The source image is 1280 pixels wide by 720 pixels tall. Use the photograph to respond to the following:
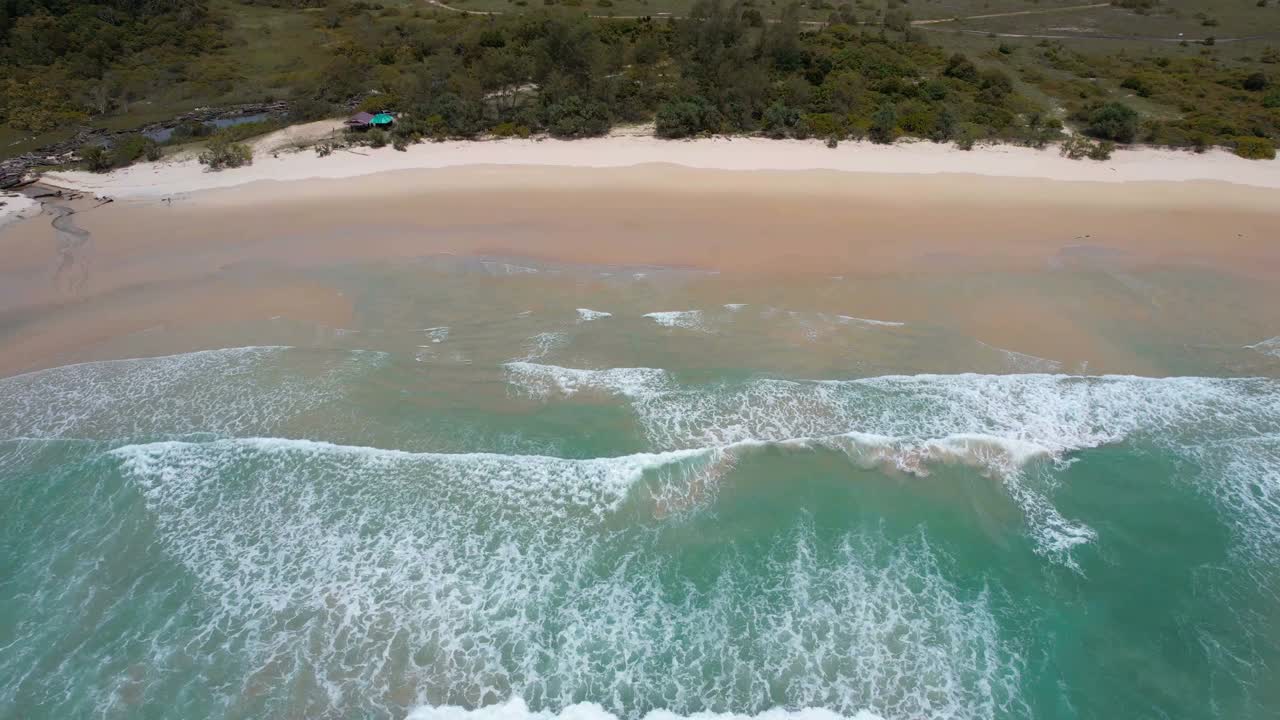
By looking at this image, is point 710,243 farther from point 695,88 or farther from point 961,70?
point 961,70

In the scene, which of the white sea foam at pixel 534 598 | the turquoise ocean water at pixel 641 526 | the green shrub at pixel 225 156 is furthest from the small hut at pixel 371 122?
the white sea foam at pixel 534 598

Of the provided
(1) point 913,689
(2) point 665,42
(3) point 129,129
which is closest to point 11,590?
(1) point 913,689

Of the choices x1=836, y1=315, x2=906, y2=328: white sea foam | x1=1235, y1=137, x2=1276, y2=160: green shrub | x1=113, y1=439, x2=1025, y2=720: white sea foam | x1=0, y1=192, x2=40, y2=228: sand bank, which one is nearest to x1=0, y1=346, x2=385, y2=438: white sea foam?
x1=113, y1=439, x2=1025, y2=720: white sea foam

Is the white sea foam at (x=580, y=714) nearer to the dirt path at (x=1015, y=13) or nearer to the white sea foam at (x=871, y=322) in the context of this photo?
the white sea foam at (x=871, y=322)

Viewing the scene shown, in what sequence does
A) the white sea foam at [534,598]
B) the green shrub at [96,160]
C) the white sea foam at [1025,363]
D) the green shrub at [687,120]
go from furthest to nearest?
the green shrub at [687,120], the green shrub at [96,160], the white sea foam at [1025,363], the white sea foam at [534,598]

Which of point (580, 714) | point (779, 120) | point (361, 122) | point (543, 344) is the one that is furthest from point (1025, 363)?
point (361, 122)
